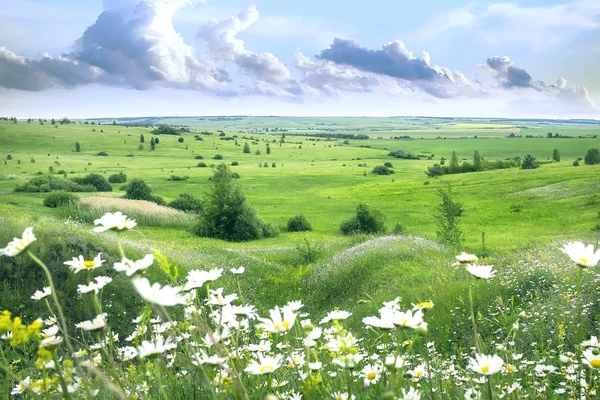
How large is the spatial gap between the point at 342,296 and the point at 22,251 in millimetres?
14623

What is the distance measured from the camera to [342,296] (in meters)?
16.1

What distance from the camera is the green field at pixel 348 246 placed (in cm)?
715

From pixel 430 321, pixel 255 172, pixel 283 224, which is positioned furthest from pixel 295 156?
pixel 430 321

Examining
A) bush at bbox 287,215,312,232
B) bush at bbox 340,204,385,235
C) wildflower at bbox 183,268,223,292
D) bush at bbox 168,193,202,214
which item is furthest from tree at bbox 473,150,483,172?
wildflower at bbox 183,268,223,292

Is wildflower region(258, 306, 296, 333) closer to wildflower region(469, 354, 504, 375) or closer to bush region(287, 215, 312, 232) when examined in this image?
wildflower region(469, 354, 504, 375)

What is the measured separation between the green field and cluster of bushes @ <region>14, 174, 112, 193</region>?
206cm

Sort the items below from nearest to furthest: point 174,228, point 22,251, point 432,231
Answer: point 22,251 < point 174,228 < point 432,231

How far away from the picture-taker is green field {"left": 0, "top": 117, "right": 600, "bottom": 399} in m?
7.15

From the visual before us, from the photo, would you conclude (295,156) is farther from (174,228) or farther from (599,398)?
(599,398)

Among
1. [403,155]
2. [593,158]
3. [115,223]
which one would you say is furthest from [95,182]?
[403,155]

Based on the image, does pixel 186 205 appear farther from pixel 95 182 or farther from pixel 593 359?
pixel 593 359

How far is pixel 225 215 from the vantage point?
36.7 metres

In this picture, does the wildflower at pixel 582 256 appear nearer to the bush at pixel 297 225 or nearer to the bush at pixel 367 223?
the bush at pixel 367 223

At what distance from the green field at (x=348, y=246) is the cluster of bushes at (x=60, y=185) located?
206cm
